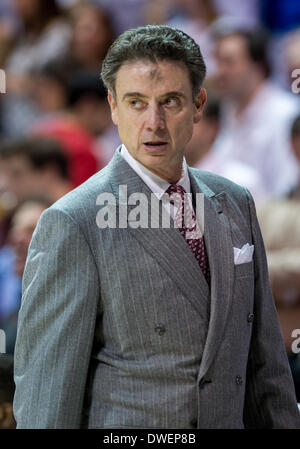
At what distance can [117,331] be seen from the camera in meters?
2.05

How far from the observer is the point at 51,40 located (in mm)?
6391

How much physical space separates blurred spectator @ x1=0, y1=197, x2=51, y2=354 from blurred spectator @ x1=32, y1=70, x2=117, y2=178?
1.03 metres

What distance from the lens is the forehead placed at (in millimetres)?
A: 2090

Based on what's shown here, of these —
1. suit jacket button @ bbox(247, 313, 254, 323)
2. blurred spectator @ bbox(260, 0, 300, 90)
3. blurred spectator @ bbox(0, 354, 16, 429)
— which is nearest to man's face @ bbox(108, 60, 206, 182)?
suit jacket button @ bbox(247, 313, 254, 323)

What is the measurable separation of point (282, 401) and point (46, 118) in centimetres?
386

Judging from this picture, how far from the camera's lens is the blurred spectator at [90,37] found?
20.2ft

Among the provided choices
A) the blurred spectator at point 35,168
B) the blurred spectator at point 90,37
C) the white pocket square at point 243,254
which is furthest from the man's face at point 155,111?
the blurred spectator at point 90,37

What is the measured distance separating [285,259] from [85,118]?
2.43 m

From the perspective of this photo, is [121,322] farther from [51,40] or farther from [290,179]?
[51,40]

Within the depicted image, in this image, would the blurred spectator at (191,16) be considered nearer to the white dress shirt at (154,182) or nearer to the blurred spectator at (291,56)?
the blurred spectator at (291,56)

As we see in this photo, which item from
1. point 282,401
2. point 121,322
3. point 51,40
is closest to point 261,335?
point 282,401

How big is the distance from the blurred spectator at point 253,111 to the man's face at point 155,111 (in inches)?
103

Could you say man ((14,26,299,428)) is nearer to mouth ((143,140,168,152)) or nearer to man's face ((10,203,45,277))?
A: mouth ((143,140,168,152))

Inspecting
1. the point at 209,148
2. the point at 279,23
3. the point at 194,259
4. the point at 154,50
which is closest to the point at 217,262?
the point at 194,259
